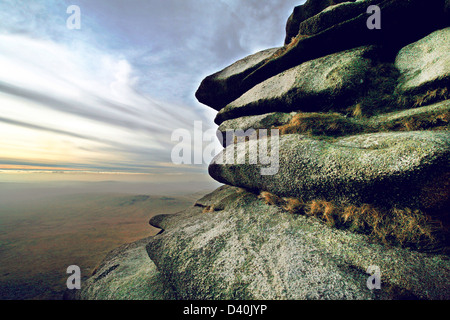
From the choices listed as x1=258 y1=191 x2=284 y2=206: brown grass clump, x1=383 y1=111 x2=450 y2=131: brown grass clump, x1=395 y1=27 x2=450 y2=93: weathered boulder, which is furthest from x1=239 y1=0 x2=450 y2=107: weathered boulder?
x1=258 y1=191 x2=284 y2=206: brown grass clump

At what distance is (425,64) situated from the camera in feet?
24.3

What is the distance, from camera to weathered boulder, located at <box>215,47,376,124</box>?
8.59 metres

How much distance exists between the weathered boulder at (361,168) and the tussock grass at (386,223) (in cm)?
26

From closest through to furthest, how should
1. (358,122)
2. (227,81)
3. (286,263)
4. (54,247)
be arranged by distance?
(286,263) < (358,122) < (227,81) < (54,247)

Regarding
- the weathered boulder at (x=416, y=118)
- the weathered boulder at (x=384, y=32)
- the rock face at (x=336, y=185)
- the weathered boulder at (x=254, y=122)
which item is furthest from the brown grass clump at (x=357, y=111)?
the weathered boulder at (x=384, y=32)

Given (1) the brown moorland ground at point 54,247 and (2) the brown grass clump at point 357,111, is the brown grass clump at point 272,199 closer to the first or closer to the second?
(2) the brown grass clump at point 357,111

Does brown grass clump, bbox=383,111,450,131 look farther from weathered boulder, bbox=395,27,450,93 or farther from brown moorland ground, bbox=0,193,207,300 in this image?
brown moorland ground, bbox=0,193,207,300

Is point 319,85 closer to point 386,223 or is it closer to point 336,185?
point 336,185

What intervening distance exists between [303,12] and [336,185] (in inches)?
594

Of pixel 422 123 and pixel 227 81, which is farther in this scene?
pixel 227 81

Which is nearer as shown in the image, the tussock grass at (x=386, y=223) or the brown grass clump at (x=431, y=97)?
the tussock grass at (x=386, y=223)

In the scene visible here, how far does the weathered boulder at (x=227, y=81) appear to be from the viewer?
575 inches

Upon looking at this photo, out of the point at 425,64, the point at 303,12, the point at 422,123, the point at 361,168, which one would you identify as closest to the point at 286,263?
the point at 361,168
